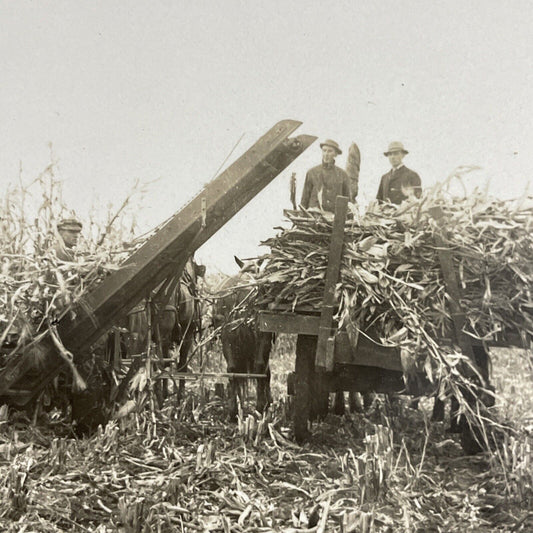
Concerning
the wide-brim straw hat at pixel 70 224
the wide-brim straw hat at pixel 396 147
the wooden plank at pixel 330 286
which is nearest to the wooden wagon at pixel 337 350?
the wooden plank at pixel 330 286

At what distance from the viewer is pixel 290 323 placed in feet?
16.0

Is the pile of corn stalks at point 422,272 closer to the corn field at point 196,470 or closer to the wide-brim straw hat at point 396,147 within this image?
the corn field at point 196,470

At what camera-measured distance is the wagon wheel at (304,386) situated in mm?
5172

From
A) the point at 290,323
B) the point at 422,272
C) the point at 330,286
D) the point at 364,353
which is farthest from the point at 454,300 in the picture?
the point at 290,323

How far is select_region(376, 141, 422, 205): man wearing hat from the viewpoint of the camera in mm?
7492

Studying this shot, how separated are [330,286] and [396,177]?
10.8 ft

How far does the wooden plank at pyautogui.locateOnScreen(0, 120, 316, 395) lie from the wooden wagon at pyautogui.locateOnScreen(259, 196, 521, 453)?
70cm

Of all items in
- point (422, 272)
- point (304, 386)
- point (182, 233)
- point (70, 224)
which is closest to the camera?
point (182, 233)

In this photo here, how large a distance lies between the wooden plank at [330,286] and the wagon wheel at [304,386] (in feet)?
1.10

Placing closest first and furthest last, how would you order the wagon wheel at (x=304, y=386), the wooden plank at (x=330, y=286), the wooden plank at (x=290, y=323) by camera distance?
the wooden plank at (x=330, y=286) < the wooden plank at (x=290, y=323) < the wagon wheel at (x=304, y=386)

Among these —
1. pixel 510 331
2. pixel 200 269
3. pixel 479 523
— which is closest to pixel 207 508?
pixel 479 523

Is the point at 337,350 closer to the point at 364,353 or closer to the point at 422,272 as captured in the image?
the point at 364,353

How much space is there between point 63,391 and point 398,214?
3157 mm

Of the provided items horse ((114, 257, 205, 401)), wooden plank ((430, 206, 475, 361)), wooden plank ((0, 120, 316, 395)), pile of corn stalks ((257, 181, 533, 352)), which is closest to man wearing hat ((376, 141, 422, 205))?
pile of corn stalks ((257, 181, 533, 352))
